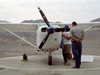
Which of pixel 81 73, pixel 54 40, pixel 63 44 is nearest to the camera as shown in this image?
pixel 81 73

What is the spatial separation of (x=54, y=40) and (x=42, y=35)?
0.60m

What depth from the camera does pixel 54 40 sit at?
20.5 feet

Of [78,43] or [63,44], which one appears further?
[63,44]

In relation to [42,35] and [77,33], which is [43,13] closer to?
[42,35]

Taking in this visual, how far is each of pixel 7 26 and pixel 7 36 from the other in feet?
199

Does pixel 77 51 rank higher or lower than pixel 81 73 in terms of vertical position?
higher

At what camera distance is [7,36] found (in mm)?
68812

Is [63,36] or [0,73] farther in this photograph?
[63,36]

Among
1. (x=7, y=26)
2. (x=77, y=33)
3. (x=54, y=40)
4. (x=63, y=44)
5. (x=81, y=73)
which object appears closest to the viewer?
(x=81, y=73)

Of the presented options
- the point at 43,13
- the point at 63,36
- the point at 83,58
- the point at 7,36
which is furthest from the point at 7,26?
the point at 7,36

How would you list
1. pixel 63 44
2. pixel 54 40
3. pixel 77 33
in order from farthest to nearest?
pixel 63 44 < pixel 54 40 < pixel 77 33

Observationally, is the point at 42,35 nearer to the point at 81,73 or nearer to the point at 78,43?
the point at 78,43

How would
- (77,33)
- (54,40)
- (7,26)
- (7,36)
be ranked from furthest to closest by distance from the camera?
(7,36) < (7,26) < (54,40) < (77,33)

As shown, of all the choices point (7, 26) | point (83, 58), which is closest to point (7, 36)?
point (7, 26)
